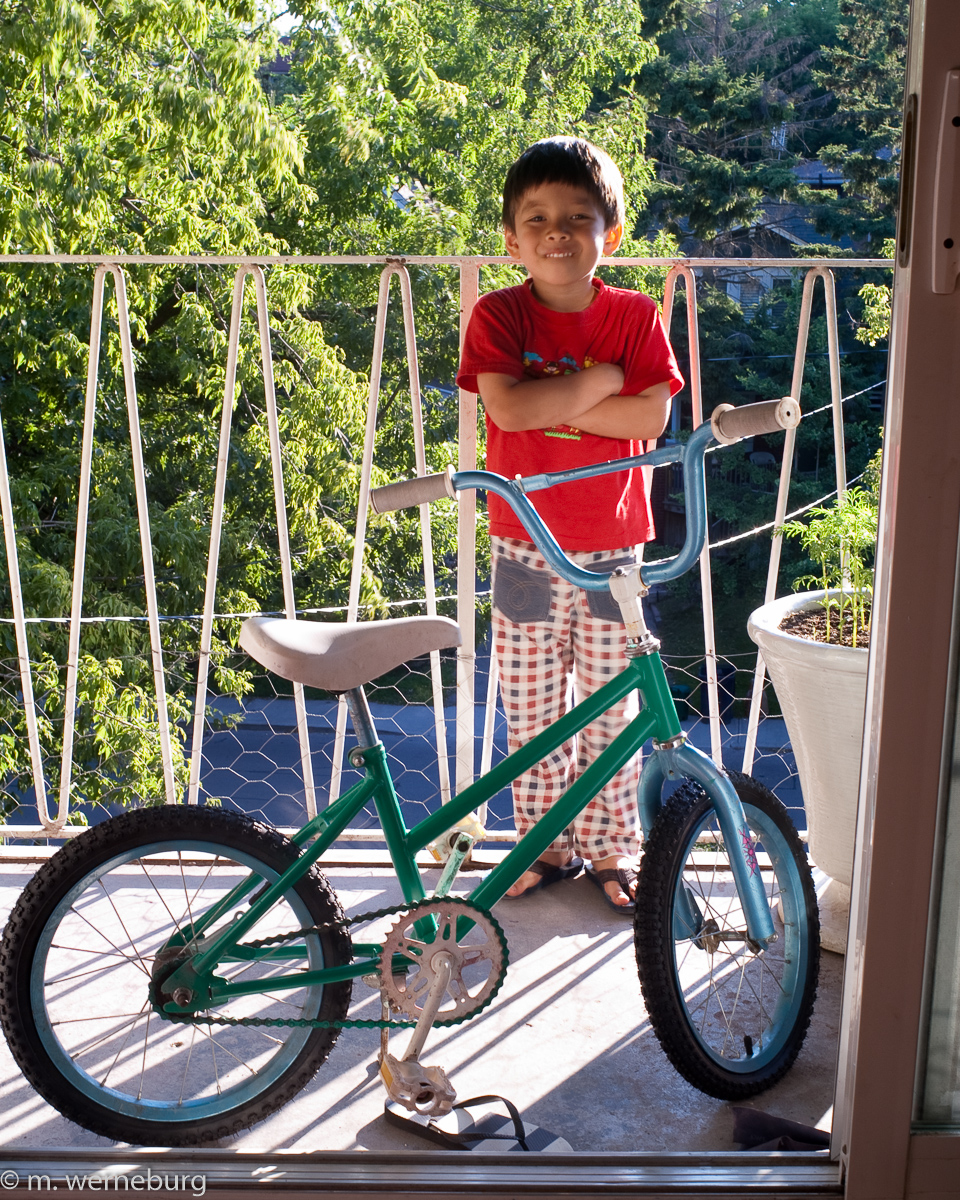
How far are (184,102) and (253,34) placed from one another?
10.1 feet

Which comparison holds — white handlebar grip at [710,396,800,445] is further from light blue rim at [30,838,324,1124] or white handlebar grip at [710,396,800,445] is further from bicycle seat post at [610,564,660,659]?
light blue rim at [30,838,324,1124]

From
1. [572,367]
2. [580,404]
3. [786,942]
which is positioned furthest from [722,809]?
[572,367]

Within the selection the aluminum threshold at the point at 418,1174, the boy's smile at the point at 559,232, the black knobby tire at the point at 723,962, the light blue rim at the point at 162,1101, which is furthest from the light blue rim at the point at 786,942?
the boy's smile at the point at 559,232

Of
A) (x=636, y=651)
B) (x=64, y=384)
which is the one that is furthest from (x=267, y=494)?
(x=636, y=651)

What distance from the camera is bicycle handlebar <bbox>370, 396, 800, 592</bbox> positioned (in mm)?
1323

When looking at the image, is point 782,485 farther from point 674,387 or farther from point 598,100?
point 598,100

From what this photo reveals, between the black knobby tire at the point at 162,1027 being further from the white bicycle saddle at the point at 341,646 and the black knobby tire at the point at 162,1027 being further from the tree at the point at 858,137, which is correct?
the tree at the point at 858,137

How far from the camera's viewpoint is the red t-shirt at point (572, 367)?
71.7 inches

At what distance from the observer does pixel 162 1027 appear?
5.78ft

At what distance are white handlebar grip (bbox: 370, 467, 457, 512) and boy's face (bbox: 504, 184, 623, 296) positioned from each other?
0.57m

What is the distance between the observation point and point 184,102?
6664 millimetres

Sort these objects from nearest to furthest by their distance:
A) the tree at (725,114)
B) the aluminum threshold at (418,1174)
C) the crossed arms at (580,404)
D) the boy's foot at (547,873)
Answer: the aluminum threshold at (418,1174) < the crossed arms at (580,404) < the boy's foot at (547,873) < the tree at (725,114)

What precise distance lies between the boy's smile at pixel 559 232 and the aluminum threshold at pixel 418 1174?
4.39ft

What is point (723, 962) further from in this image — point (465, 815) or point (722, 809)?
point (465, 815)
